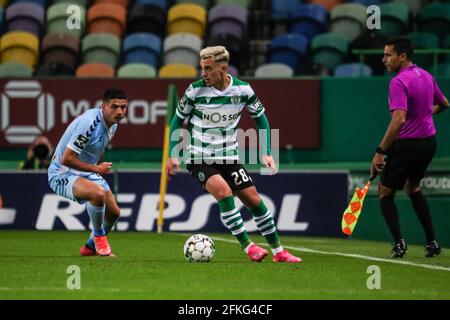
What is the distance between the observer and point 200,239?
37.2 feet

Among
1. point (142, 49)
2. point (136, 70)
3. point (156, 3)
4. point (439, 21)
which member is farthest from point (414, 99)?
point (156, 3)

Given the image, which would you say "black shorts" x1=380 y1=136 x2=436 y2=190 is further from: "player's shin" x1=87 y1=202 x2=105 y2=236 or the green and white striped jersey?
"player's shin" x1=87 y1=202 x2=105 y2=236

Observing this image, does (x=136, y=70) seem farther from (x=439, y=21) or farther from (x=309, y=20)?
(x=439, y=21)

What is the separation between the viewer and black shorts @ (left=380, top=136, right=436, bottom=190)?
12.0 meters

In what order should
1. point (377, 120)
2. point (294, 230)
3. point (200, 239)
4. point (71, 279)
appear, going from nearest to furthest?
point (71, 279) → point (200, 239) → point (294, 230) → point (377, 120)

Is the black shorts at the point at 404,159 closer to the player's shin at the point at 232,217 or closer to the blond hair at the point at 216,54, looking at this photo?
the player's shin at the point at 232,217

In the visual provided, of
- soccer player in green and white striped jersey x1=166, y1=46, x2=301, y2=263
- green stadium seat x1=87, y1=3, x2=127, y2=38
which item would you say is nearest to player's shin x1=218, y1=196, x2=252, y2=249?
soccer player in green and white striped jersey x1=166, y1=46, x2=301, y2=263

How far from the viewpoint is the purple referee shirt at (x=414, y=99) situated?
1171 cm

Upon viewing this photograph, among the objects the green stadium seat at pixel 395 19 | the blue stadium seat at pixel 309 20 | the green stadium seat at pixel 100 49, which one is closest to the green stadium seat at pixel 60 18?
the green stadium seat at pixel 100 49

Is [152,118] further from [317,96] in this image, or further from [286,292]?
[286,292]

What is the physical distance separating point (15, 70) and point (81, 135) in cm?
793

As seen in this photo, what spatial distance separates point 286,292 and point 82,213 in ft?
31.0

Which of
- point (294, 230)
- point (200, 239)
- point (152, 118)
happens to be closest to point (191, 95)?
point (200, 239)

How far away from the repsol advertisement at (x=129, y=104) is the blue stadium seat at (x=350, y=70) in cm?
58
